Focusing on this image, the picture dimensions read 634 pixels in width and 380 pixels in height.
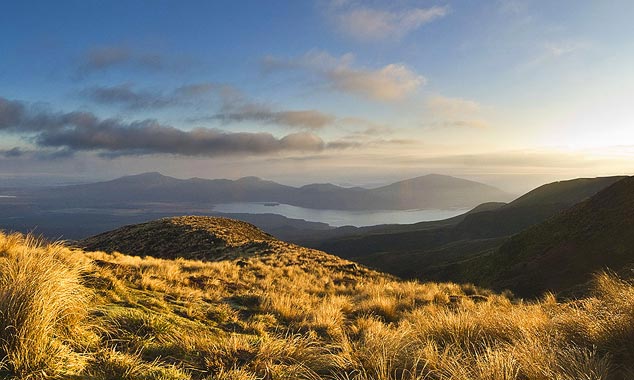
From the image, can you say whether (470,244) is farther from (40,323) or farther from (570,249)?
(40,323)

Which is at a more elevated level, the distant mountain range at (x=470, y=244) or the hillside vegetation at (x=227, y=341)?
the hillside vegetation at (x=227, y=341)

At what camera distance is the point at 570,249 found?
97.9ft

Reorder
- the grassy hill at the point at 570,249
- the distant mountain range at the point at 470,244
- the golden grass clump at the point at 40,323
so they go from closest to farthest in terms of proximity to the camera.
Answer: the golden grass clump at the point at 40,323, the grassy hill at the point at 570,249, the distant mountain range at the point at 470,244

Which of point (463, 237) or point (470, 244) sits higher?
point (470, 244)

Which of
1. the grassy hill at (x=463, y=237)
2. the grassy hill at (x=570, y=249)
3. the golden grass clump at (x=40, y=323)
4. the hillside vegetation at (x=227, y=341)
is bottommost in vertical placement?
the grassy hill at (x=463, y=237)

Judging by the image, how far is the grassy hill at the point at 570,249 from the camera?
2534 cm

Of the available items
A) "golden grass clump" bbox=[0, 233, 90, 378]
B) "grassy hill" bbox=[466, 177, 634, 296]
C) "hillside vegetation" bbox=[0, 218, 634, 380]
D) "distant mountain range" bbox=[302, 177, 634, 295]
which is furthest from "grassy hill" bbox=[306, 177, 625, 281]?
"golden grass clump" bbox=[0, 233, 90, 378]

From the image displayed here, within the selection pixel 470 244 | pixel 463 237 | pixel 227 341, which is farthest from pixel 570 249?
pixel 463 237

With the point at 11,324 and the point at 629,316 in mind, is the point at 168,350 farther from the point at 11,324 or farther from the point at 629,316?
the point at 629,316

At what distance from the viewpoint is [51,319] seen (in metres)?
3.65

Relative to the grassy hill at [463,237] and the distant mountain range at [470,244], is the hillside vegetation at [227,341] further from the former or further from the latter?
the grassy hill at [463,237]

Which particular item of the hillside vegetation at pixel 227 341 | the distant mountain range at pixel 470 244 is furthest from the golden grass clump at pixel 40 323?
the distant mountain range at pixel 470 244

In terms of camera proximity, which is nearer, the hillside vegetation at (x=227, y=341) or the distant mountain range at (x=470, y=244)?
the hillside vegetation at (x=227, y=341)

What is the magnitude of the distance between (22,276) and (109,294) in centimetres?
251
